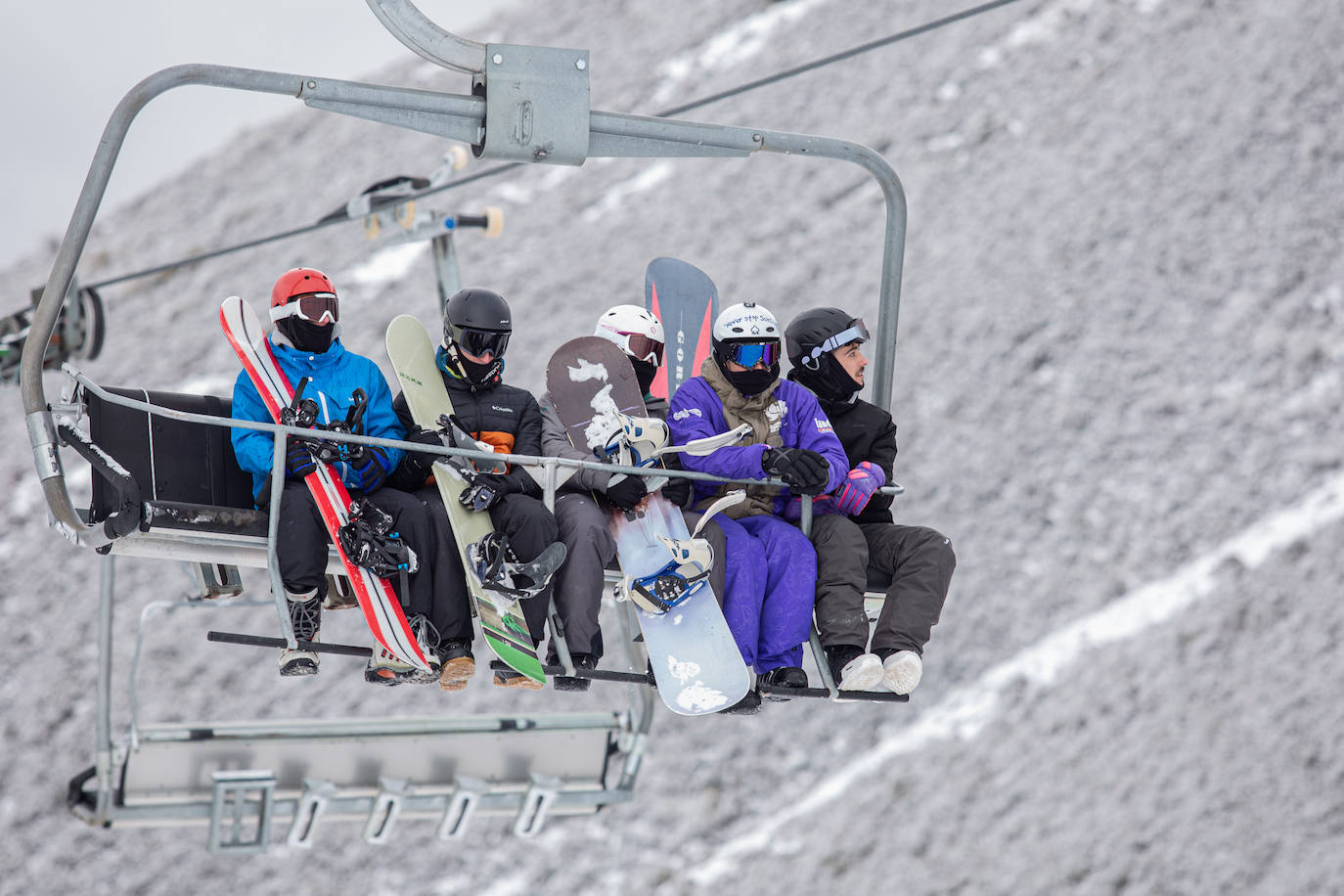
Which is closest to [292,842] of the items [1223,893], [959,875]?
[959,875]

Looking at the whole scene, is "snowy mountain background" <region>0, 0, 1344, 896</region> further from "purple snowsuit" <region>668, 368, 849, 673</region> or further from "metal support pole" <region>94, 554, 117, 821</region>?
"purple snowsuit" <region>668, 368, 849, 673</region>

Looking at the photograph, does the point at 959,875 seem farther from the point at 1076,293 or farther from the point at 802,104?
the point at 802,104

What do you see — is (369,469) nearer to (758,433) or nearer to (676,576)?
(676,576)

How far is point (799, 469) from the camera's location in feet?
14.5

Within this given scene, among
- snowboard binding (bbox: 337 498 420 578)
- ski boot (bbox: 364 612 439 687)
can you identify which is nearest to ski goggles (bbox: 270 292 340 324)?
snowboard binding (bbox: 337 498 420 578)

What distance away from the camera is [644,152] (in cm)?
437

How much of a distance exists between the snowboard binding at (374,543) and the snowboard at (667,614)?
660mm

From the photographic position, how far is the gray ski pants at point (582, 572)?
4.21 m

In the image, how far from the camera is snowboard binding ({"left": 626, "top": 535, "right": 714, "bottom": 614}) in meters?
4.28

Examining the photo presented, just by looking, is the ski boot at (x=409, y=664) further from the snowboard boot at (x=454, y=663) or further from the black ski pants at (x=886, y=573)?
the black ski pants at (x=886, y=573)

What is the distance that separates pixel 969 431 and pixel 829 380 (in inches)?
633

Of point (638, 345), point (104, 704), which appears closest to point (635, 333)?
point (638, 345)

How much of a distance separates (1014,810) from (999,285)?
26.5 feet

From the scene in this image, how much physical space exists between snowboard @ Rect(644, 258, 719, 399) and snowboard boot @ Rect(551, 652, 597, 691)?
204 cm
